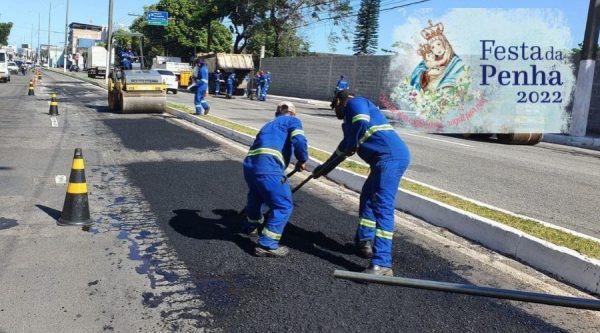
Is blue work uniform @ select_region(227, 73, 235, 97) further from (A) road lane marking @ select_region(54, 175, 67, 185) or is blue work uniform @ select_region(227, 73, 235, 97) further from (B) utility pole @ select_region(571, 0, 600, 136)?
(A) road lane marking @ select_region(54, 175, 67, 185)

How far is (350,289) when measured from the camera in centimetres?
419

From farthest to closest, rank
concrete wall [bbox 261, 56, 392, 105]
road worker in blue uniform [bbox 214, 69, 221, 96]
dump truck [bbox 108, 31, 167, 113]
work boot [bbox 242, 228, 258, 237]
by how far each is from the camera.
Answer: road worker in blue uniform [bbox 214, 69, 221, 96], concrete wall [bbox 261, 56, 392, 105], dump truck [bbox 108, 31, 167, 113], work boot [bbox 242, 228, 258, 237]

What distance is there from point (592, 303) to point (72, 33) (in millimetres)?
141579

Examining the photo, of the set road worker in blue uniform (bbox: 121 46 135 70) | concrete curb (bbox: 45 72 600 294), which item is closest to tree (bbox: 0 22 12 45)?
road worker in blue uniform (bbox: 121 46 135 70)

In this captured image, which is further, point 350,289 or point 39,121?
point 39,121

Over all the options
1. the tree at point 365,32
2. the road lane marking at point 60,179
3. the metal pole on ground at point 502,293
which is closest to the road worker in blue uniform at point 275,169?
the metal pole on ground at point 502,293

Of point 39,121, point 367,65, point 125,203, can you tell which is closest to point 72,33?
point 367,65

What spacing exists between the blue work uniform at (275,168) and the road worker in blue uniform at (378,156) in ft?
1.64

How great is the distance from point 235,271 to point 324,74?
31784 millimetres

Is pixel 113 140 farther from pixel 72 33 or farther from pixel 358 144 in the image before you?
pixel 72 33

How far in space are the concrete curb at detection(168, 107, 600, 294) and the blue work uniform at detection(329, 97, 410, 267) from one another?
4.61 feet

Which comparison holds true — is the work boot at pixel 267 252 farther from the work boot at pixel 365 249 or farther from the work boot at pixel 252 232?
the work boot at pixel 365 249

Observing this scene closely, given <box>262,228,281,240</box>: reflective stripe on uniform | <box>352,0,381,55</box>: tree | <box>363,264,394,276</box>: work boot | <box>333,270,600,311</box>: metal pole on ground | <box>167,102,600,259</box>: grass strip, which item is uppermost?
<box>352,0,381,55</box>: tree

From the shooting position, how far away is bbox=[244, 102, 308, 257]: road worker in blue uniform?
483 centimetres
